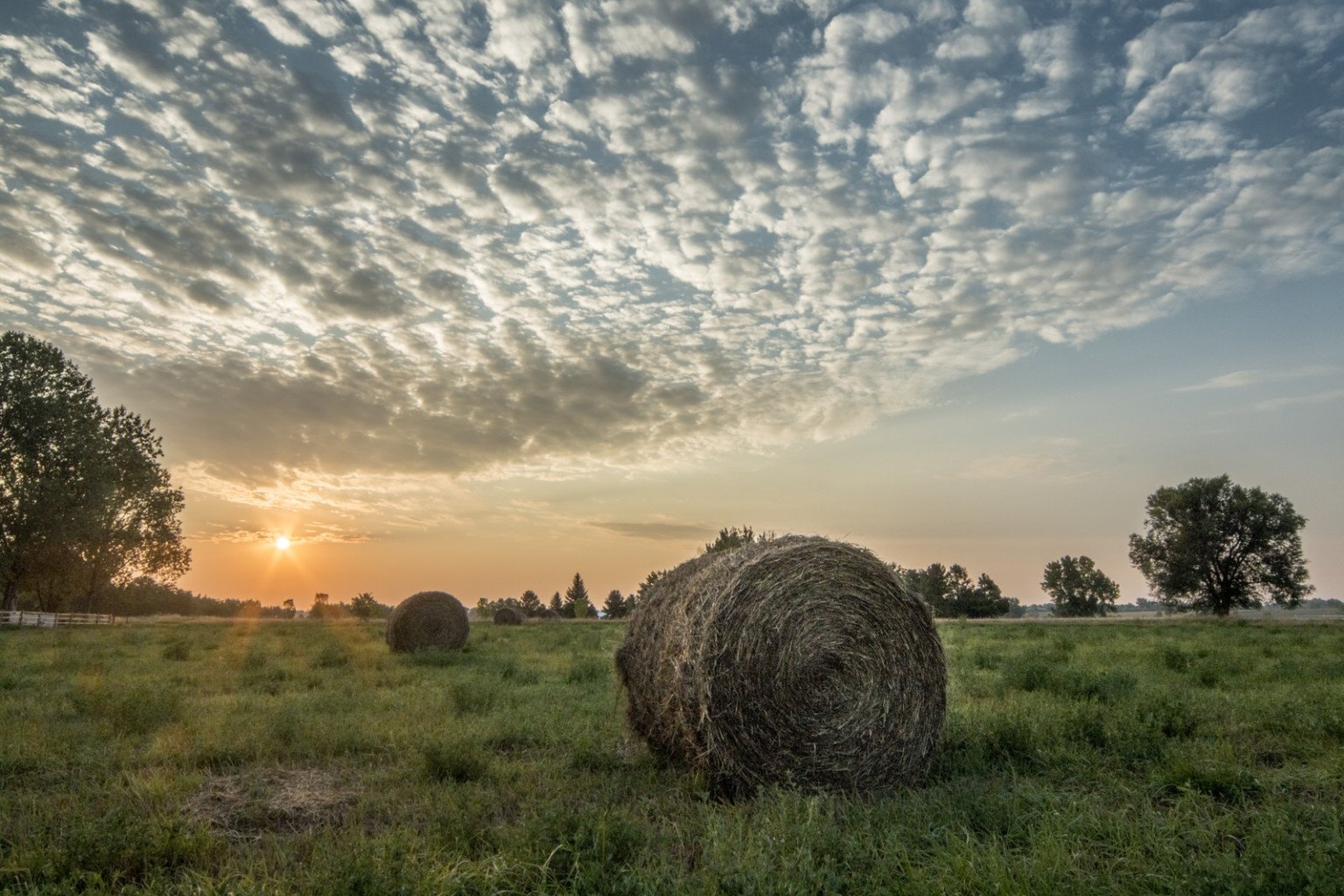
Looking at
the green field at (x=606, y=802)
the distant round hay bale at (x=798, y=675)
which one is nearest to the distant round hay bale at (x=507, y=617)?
the green field at (x=606, y=802)

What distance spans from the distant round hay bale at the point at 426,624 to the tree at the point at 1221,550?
186 ft

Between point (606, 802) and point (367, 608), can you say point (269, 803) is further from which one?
point (367, 608)

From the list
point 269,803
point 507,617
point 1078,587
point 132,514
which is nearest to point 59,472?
point 132,514

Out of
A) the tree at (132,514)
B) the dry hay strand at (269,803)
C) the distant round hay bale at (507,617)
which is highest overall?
the tree at (132,514)

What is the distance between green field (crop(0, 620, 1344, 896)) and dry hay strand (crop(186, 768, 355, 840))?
0.09 feet

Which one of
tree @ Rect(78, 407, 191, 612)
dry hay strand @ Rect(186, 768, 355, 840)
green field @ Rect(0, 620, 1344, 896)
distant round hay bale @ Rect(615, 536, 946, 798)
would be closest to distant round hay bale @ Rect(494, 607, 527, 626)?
tree @ Rect(78, 407, 191, 612)

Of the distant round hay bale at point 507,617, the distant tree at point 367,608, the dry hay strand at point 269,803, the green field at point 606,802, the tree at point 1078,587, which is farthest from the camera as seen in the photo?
the tree at point 1078,587

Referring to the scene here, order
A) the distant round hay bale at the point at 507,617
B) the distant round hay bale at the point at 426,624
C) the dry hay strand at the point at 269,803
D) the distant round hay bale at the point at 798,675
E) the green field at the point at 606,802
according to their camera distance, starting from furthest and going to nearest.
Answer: the distant round hay bale at the point at 507,617
the distant round hay bale at the point at 426,624
the distant round hay bale at the point at 798,675
the dry hay strand at the point at 269,803
the green field at the point at 606,802

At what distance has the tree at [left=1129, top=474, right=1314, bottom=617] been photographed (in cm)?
5538

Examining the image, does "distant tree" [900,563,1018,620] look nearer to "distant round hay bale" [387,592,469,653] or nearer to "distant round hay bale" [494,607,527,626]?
"distant round hay bale" [494,607,527,626]

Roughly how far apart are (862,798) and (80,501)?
146 ft

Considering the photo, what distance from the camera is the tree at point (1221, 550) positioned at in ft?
182

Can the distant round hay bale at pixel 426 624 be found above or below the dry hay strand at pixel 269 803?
above

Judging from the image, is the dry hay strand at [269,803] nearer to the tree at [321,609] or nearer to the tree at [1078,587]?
the tree at [321,609]
